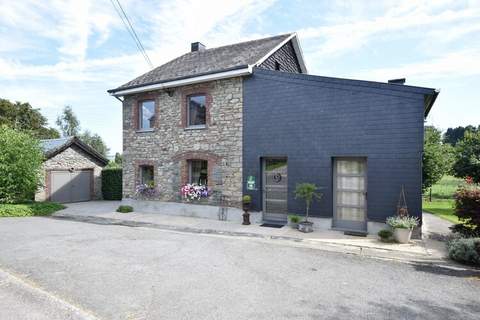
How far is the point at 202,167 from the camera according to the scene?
1162 cm

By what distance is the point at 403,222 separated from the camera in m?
7.47

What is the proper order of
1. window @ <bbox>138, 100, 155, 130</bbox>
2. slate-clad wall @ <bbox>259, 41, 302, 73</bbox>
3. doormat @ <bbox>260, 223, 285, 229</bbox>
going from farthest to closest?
window @ <bbox>138, 100, 155, 130</bbox>
slate-clad wall @ <bbox>259, 41, 302, 73</bbox>
doormat @ <bbox>260, 223, 285, 229</bbox>

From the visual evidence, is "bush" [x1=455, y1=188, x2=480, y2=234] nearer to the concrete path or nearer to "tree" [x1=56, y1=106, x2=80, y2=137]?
the concrete path

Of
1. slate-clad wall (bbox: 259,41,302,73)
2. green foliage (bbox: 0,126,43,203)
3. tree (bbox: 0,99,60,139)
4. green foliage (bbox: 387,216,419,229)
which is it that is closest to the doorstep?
green foliage (bbox: 387,216,419,229)

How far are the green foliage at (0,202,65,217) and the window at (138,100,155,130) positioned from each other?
18.7ft

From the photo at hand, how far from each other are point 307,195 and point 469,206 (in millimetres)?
3920

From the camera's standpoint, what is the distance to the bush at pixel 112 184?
18.0 m

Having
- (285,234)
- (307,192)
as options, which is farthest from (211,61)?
(285,234)


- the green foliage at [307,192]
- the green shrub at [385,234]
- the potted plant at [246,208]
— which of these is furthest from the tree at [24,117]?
the green shrub at [385,234]

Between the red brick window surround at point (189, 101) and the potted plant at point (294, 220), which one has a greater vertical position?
the red brick window surround at point (189, 101)

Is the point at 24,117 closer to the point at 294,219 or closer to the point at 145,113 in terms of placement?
the point at 145,113

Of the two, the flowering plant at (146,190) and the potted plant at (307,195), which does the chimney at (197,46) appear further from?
the potted plant at (307,195)

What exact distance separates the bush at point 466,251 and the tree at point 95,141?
49612mm

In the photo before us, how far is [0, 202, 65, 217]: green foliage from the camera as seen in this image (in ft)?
40.8
